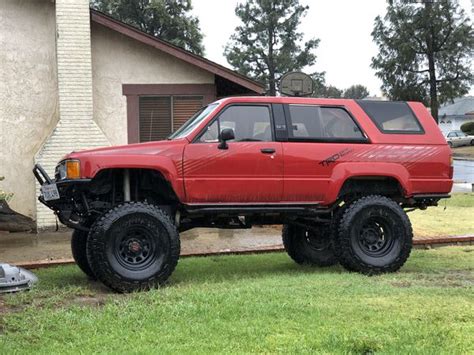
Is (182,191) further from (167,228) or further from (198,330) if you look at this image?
(198,330)

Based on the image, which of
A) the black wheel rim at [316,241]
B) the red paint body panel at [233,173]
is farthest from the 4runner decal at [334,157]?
the black wheel rim at [316,241]

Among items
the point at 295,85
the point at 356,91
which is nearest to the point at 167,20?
the point at 295,85

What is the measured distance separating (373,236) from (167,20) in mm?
32015

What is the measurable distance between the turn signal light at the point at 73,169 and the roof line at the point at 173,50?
5866mm

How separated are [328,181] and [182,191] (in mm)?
1700

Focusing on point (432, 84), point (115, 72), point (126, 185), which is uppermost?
point (432, 84)

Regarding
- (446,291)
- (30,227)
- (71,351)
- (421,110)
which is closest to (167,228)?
(71,351)

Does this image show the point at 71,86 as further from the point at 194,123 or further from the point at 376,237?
the point at 376,237

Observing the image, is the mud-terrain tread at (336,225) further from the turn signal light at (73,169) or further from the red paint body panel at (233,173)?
the turn signal light at (73,169)

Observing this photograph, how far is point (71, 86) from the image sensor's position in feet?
36.7

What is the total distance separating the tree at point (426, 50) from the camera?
4191 cm

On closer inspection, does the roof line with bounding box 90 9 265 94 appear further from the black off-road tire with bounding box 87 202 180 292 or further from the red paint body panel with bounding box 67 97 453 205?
the black off-road tire with bounding box 87 202 180 292

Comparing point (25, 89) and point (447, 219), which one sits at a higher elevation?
point (25, 89)

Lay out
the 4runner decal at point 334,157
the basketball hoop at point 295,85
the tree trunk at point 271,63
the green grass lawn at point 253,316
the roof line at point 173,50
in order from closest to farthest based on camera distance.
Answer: the green grass lawn at point 253,316, the 4runner decal at point 334,157, the roof line at point 173,50, the basketball hoop at point 295,85, the tree trunk at point 271,63
